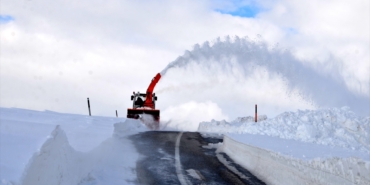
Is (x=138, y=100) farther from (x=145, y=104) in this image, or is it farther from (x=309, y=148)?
(x=309, y=148)

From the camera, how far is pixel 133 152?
47.2 feet

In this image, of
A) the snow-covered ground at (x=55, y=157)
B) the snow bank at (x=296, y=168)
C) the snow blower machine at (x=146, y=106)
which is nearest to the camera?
the snow-covered ground at (x=55, y=157)

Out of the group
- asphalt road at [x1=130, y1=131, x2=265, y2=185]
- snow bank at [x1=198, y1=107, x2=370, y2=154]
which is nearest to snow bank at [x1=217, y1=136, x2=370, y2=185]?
asphalt road at [x1=130, y1=131, x2=265, y2=185]

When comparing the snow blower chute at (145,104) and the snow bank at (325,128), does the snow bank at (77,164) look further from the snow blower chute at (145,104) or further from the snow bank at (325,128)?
the snow blower chute at (145,104)

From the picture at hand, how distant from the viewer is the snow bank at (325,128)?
15.6m

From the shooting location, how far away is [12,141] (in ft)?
22.0

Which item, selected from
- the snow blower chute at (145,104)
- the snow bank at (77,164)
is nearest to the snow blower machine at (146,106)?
the snow blower chute at (145,104)

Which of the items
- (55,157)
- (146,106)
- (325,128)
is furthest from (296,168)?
(146,106)

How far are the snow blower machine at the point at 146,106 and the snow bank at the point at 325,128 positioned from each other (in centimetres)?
987

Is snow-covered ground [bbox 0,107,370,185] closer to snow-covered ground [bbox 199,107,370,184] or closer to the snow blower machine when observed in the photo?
snow-covered ground [bbox 199,107,370,184]

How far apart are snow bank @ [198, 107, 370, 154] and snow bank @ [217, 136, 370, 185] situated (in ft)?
11.6

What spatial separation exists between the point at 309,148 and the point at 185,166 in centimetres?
333

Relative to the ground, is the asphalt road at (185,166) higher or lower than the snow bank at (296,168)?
lower

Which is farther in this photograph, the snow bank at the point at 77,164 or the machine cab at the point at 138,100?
the machine cab at the point at 138,100
